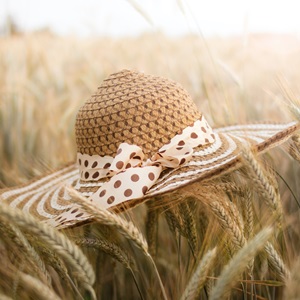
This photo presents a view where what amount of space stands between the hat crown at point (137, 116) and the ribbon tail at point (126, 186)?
9 cm

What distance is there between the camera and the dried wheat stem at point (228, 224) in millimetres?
770

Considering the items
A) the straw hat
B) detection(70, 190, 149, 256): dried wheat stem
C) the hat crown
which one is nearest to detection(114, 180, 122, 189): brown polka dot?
the straw hat

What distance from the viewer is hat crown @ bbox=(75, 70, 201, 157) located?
3.41ft

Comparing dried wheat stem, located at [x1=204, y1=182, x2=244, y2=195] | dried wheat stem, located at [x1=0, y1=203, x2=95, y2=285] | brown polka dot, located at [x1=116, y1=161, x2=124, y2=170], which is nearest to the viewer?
dried wheat stem, located at [x1=0, y1=203, x2=95, y2=285]

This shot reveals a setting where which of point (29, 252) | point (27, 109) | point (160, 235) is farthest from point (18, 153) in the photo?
point (29, 252)

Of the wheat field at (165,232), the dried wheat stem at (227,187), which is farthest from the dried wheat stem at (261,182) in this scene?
the dried wheat stem at (227,187)

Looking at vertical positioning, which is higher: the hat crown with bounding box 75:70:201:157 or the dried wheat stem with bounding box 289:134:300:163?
the hat crown with bounding box 75:70:201:157

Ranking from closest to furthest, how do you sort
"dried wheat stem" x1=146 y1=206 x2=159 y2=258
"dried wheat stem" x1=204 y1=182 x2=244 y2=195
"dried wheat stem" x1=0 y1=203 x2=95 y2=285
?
"dried wheat stem" x1=0 y1=203 x2=95 y2=285, "dried wheat stem" x1=204 y1=182 x2=244 y2=195, "dried wheat stem" x1=146 y1=206 x2=159 y2=258

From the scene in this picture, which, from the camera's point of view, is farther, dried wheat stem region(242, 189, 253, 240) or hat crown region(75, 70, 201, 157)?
hat crown region(75, 70, 201, 157)

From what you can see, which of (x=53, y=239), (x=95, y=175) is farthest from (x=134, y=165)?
(x=53, y=239)

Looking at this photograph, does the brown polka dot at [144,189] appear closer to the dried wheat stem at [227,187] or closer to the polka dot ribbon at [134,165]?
the polka dot ribbon at [134,165]

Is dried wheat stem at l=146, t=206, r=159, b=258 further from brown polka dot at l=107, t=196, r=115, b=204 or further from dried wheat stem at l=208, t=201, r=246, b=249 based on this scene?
dried wheat stem at l=208, t=201, r=246, b=249

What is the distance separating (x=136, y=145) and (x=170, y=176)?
0.11 m

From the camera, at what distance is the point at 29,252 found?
0.77 metres
